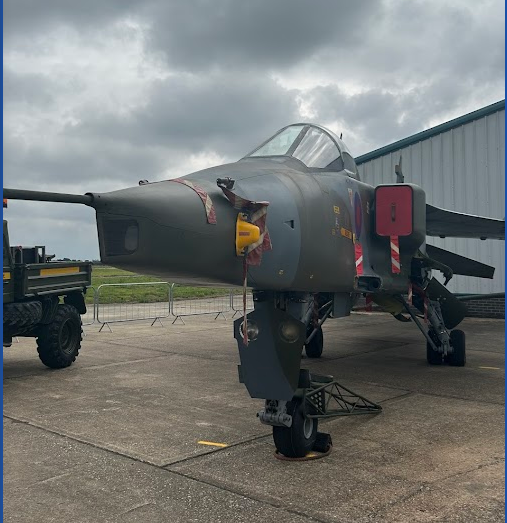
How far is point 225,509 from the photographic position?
377 centimetres

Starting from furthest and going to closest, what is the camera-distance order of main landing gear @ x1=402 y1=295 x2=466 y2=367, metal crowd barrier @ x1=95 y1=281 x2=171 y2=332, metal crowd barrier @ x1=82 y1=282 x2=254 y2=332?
metal crowd barrier @ x1=82 y1=282 x2=254 y2=332
metal crowd barrier @ x1=95 y1=281 x2=171 y2=332
main landing gear @ x1=402 y1=295 x2=466 y2=367

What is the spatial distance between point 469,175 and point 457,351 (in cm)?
956

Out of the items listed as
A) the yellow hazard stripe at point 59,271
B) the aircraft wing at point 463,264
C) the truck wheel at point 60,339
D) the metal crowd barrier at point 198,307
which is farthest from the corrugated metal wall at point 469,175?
the truck wheel at point 60,339

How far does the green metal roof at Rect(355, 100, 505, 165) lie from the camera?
16.9 meters

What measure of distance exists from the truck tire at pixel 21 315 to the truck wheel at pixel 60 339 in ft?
1.60

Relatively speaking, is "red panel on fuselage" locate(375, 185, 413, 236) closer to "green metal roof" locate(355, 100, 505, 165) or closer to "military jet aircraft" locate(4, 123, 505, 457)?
"military jet aircraft" locate(4, 123, 505, 457)

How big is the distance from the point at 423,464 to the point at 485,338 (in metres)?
9.75

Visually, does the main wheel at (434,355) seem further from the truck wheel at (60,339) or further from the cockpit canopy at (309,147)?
the truck wheel at (60,339)

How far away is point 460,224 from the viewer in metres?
11.3

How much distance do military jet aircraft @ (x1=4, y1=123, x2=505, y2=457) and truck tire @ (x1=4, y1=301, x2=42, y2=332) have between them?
4.77 m

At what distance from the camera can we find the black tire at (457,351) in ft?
31.1

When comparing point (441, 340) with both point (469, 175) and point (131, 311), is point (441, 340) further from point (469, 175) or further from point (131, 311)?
point (131, 311)

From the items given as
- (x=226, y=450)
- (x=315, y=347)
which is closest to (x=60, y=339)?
(x=315, y=347)

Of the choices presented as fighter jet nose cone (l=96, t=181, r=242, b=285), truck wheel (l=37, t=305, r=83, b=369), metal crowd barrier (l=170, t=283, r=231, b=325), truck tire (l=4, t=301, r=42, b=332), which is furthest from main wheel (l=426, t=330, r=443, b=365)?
metal crowd barrier (l=170, t=283, r=231, b=325)
